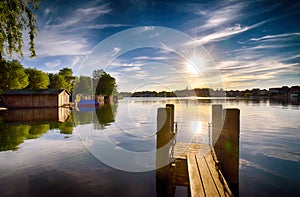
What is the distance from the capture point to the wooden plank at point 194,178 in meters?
5.50

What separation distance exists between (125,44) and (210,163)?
582 inches

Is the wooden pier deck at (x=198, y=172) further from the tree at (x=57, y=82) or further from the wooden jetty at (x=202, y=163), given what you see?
the tree at (x=57, y=82)

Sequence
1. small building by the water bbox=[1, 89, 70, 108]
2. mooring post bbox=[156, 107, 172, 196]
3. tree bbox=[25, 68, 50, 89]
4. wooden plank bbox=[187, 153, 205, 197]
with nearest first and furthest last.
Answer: wooden plank bbox=[187, 153, 205, 197] → mooring post bbox=[156, 107, 172, 196] → small building by the water bbox=[1, 89, 70, 108] → tree bbox=[25, 68, 50, 89]

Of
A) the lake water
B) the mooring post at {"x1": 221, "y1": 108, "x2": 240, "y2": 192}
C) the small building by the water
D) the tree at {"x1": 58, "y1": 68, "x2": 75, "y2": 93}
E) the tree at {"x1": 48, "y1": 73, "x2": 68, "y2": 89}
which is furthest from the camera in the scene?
the tree at {"x1": 58, "y1": 68, "x2": 75, "y2": 93}

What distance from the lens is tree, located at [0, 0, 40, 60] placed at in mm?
9445

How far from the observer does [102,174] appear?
31.0 feet

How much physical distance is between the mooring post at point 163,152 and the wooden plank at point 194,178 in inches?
38.3

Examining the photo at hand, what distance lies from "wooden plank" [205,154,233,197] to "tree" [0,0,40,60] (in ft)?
37.6

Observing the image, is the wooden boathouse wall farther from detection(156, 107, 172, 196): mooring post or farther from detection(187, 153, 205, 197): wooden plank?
detection(187, 153, 205, 197): wooden plank

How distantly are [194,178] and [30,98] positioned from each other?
51.2 metres

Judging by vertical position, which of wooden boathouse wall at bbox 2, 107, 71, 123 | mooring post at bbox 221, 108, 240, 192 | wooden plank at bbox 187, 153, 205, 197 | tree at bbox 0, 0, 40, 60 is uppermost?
tree at bbox 0, 0, 40, 60

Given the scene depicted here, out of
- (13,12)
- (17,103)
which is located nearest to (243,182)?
(13,12)

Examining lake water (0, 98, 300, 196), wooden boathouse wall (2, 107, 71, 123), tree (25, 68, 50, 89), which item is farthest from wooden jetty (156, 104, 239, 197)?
tree (25, 68, 50, 89)

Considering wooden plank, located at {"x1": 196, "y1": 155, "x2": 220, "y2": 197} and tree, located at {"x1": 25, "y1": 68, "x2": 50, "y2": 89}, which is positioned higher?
tree, located at {"x1": 25, "y1": 68, "x2": 50, "y2": 89}
